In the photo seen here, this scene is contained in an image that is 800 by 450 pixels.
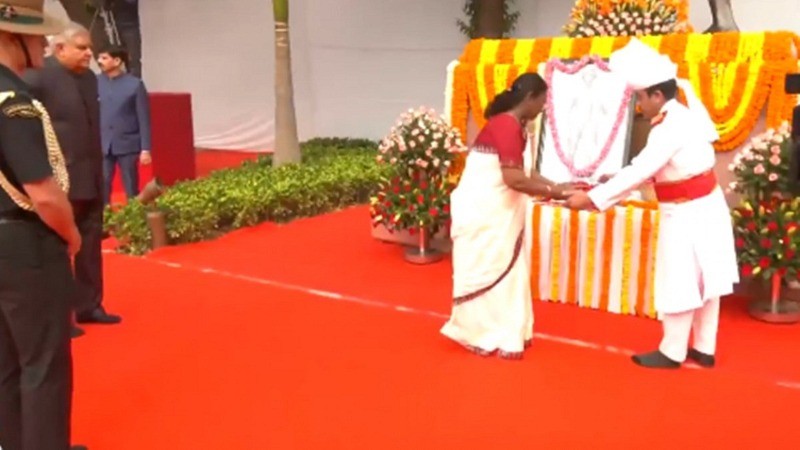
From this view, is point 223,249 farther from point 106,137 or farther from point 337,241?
point 106,137

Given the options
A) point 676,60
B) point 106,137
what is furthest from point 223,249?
point 676,60

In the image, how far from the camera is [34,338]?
8.47ft

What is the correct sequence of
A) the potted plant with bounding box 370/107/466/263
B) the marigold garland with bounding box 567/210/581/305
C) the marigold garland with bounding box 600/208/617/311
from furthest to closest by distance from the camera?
1. the potted plant with bounding box 370/107/466/263
2. the marigold garland with bounding box 567/210/581/305
3. the marigold garland with bounding box 600/208/617/311

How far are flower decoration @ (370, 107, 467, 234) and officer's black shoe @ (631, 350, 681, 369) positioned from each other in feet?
6.86

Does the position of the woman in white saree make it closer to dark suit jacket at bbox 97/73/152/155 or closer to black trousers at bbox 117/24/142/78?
dark suit jacket at bbox 97/73/152/155

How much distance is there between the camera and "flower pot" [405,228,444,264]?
6008 mm

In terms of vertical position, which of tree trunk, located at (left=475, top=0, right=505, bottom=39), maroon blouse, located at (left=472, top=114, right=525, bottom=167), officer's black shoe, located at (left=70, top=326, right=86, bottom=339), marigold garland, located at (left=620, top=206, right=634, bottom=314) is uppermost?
tree trunk, located at (left=475, top=0, right=505, bottom=39)

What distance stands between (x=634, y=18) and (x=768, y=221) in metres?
1.72

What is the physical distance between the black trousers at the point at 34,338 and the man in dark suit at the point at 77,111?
4.52ft

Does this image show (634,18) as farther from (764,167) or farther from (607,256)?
(607,256)

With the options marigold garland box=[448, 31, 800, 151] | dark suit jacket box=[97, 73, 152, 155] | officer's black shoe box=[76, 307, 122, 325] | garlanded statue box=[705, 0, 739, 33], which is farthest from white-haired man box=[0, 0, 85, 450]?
garlanded statue box=[705, 0, 739, 33]

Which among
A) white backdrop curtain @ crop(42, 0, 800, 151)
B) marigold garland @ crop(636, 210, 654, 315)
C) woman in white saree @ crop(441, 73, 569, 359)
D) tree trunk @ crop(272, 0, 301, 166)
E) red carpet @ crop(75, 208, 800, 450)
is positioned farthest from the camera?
white backdrop curtain @ crop(42, 0, 800, 151)

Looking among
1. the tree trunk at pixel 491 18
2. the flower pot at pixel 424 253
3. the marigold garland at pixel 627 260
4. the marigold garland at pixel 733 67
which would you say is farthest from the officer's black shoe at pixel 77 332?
the tree trunk at pixel 491 18

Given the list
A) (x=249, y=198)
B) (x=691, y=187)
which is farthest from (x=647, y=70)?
(x=249, y=198)
